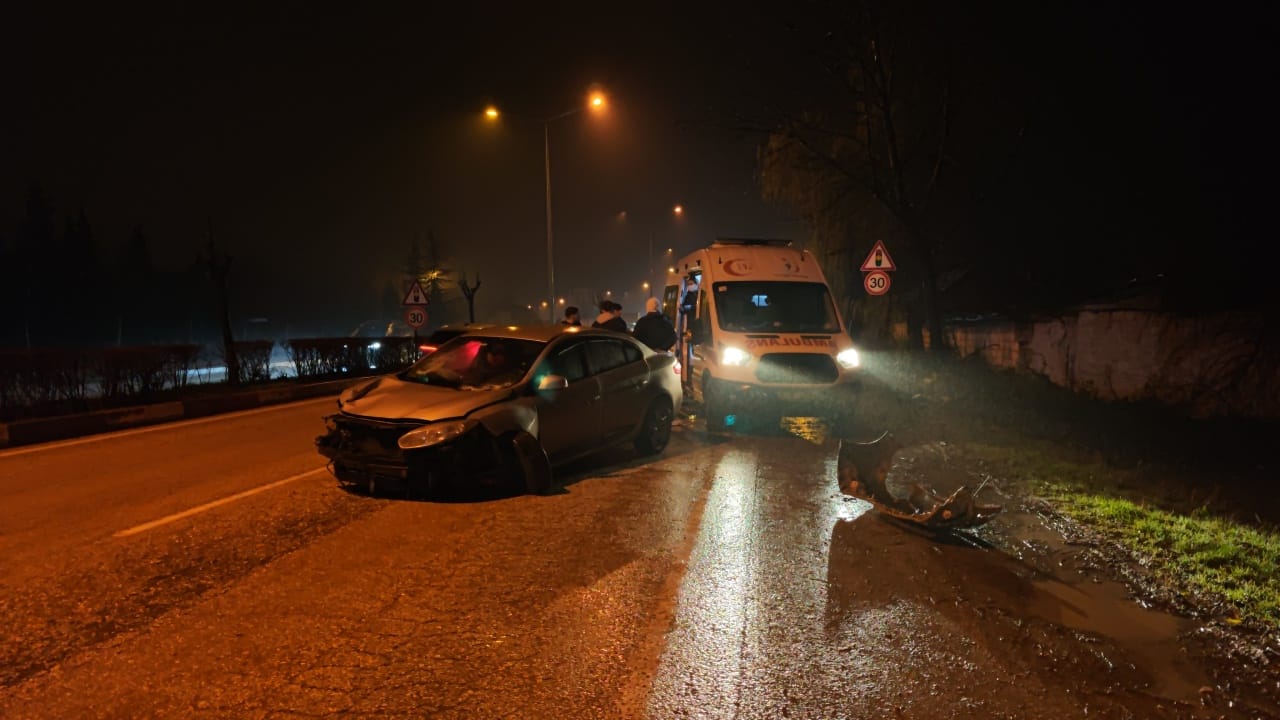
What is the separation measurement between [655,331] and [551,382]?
538cm

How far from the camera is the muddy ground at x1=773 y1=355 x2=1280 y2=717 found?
3660 mm

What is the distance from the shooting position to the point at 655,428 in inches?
357

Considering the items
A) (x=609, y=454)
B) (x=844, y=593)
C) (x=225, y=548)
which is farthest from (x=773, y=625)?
(x=609, y=454)

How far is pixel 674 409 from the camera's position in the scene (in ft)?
31.2

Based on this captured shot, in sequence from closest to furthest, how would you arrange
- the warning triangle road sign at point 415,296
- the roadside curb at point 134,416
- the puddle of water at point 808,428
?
1. the puddle of water at point 808,428
2. the roadside curb at point 134,416
3. the warning triangle road sign at point 415,296

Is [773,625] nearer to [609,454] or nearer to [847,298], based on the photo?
[609,454]

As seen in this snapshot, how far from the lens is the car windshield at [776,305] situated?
1161cm

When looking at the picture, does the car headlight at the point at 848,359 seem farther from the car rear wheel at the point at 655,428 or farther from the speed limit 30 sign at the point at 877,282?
the speed limit 30 sign at the point at 877,282

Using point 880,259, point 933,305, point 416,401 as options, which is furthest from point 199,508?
point 933,305

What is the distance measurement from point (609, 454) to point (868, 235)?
1547 cm

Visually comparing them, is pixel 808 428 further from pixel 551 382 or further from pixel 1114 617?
pixel 1114 617

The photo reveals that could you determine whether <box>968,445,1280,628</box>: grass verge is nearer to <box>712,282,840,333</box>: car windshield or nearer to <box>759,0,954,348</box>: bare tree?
<box>712,282,840,333</box>: car windshield

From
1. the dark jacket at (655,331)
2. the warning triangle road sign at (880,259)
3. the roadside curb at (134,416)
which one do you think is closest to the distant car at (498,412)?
the dark jacket at (655,331)

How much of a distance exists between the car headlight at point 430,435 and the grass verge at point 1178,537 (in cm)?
530
